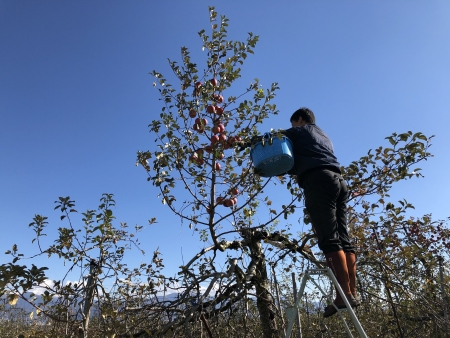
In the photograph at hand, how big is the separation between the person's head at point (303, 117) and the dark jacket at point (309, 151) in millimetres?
187

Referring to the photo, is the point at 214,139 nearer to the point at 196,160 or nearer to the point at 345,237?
the point at 196,160

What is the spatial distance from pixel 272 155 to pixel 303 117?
2.43ft

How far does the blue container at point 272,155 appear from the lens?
2256mm

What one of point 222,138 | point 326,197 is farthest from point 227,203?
point 326,197

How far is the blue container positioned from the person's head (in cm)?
44

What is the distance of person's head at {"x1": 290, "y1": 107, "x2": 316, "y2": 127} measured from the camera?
9.14 feet

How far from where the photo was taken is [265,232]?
10.3 ft

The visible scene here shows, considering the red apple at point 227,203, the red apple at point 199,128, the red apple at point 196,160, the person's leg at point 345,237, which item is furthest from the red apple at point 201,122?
the person's leg at point 345,237

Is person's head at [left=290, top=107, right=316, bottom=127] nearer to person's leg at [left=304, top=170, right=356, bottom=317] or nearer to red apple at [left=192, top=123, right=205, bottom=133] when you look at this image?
person's leg at [left=304, top=170, right=356, bottom=317]

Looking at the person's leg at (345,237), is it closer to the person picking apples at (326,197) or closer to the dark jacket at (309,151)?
the person picking apples at (326,197)

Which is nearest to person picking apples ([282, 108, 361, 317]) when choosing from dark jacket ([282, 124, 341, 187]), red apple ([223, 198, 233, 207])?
dark jacket ([282, 124, 341, 187])

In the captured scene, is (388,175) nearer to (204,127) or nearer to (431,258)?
(431,258)

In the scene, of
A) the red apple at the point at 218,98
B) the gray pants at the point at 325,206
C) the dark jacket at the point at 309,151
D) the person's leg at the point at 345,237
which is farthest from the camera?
the red apple at the point at 218,98

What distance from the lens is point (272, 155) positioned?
2246mm
